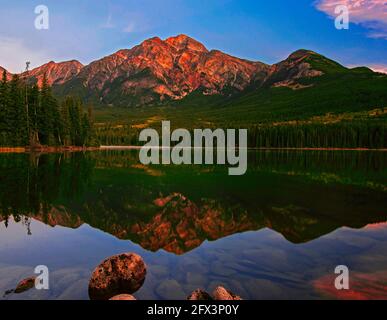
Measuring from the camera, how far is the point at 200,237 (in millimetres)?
20766

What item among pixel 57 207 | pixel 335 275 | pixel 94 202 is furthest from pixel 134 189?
pixel 335 275

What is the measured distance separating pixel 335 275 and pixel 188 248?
7010 mm

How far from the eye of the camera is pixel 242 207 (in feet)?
92.9

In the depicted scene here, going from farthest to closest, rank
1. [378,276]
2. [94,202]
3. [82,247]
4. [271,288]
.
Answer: [94,202], [82,247], [378,276], [271,288]

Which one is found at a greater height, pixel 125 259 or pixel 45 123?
pixel 45 123

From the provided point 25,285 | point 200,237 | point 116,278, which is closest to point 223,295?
point 116,278

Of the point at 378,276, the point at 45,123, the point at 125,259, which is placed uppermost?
the point at 45,123

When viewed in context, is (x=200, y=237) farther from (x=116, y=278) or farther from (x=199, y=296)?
(x=199, y=296)

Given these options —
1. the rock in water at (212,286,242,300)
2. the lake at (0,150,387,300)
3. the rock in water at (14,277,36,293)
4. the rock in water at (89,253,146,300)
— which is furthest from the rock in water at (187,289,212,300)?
the rock in water at (14,277,36,293)

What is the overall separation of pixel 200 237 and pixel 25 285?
33.0ft

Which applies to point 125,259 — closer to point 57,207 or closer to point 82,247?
point 82,247

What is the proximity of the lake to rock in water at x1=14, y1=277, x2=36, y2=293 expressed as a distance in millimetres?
291

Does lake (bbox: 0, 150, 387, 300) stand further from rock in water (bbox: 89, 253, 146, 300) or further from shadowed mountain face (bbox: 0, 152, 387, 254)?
rock in water (bbox: 89, 253, 146, 300)

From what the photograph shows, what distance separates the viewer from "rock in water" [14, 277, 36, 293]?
12.6 metres
